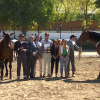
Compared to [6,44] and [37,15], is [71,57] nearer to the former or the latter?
[6,44]

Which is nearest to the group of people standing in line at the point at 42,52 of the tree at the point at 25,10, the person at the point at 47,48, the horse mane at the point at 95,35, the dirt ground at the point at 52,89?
the person at the point at 47,48

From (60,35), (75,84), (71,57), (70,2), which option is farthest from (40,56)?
(70,2)

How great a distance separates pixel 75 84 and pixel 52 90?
4.43ft

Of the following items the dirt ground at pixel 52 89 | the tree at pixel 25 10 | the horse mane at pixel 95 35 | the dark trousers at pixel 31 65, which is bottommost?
the dirt ground at pixel 52 89

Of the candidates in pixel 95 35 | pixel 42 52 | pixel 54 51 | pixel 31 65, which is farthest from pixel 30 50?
pixel 95 35

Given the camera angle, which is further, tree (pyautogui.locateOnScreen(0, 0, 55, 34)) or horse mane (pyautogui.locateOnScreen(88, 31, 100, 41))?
tree (pyautogui.locateOnScreen(0, 0, 55, 34))

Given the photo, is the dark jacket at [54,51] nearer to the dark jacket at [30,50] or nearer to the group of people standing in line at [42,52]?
the group of people standing in line at [42,52]

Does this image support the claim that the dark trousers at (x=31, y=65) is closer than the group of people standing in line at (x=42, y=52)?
No

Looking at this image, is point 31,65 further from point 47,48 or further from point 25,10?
point 25,10

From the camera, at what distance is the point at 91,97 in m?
6.94

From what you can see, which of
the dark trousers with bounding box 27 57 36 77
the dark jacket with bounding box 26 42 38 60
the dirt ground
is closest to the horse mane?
the dirt ground

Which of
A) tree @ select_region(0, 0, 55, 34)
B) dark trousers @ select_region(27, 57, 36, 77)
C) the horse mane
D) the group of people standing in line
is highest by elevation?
tree @ select_region(0, 0, 55, 34)

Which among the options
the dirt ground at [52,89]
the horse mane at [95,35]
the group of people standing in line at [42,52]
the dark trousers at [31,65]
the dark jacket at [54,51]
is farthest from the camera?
the horse mane at [95,35]

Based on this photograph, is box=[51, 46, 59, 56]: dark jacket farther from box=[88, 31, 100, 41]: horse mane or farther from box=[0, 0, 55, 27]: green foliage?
box=[0, 0, 55, 27]: green foliage
